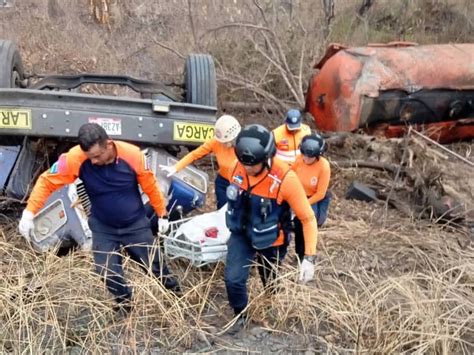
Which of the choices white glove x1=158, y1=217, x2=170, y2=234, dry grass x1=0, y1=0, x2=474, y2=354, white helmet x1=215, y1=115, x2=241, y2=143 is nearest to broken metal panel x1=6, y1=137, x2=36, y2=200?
dry grass x1=0, y1=0, x2=474, y2=354

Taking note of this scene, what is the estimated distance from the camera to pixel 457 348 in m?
4.46

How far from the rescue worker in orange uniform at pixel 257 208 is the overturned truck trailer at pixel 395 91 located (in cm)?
481

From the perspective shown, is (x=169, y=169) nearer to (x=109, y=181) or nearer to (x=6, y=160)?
(x=109, y=181)

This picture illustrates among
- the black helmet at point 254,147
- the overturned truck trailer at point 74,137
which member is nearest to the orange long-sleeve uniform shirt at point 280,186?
the black helmet at point 254,147

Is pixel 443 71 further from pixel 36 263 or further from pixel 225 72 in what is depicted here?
pixel 36 263

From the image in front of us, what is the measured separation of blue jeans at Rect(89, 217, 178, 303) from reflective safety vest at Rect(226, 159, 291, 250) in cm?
60

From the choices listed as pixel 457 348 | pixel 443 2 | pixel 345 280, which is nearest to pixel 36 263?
pixel 345 280

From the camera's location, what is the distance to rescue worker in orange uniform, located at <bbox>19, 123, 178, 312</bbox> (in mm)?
4547

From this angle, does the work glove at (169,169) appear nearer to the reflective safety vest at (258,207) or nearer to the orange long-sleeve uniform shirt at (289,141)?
the orange long-sleeve uniform shirt at (289,141)

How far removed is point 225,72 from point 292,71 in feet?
3.99

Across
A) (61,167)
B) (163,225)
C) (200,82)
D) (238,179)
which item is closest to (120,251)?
(163,225)

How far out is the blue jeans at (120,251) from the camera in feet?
15.4

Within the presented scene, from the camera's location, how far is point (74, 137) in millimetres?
5930

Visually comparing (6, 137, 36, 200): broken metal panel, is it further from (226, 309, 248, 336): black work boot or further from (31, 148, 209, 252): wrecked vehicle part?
(226, 309, 248, 336): black work boot
